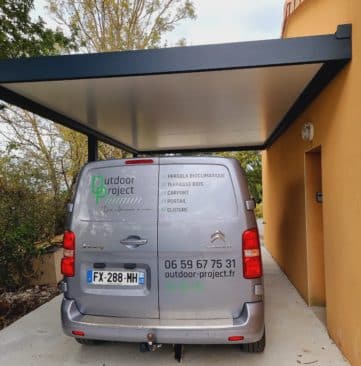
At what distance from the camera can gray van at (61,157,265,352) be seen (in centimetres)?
280

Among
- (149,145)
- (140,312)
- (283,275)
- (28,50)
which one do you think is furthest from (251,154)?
(140,312)

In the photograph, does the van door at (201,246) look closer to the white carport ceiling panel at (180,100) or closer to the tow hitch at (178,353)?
the tow hitch at (178,353)

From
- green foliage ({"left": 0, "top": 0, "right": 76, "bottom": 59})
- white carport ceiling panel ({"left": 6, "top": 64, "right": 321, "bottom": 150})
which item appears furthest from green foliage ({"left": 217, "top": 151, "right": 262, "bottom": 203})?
green foliage ({"left": 0, "top": 0, "right": 76, "bottom": 59})

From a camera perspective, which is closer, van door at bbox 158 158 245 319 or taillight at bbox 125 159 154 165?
van door at bbox 158 158 245 319

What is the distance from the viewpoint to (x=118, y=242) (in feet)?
9.61

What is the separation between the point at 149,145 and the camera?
28.3 ft

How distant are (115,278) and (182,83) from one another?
6.86ft

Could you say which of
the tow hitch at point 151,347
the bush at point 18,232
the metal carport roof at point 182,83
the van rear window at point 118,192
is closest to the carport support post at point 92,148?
the metal carport roof at point 182,83

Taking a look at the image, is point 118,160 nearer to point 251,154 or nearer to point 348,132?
point 348,132

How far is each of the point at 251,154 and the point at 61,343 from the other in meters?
17.4

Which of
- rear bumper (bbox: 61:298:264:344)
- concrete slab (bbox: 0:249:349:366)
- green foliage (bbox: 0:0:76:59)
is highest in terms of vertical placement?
green foliage (bbox: 0:0:76:59)

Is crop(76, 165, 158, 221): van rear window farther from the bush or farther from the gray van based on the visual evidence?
the bush

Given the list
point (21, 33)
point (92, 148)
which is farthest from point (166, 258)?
point (21, 33)

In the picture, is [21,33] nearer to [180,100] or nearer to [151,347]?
[180,100]
